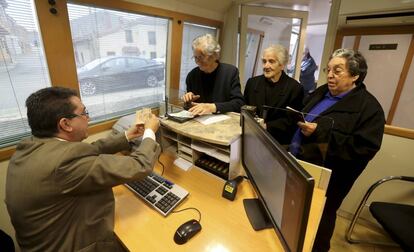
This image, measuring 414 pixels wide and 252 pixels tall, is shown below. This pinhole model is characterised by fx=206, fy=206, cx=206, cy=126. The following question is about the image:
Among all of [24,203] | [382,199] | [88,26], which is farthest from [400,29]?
[24,203]

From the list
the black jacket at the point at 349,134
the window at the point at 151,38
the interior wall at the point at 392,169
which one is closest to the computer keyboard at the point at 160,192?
the black jacket at the point at 349,134

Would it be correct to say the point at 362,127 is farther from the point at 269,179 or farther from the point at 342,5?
the point at 342,5

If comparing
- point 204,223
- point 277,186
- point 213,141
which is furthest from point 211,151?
point 277,186

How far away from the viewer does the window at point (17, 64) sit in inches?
47.1

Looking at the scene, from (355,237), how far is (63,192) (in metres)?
2.22

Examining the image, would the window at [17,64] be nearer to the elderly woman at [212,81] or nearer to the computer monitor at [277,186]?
the elderly woman at [212,81]

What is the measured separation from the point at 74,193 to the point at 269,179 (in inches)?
28.3

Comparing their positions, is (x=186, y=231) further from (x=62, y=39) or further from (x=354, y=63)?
(x=62, y=39)

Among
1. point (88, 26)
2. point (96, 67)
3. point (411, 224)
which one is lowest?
point (411, 224)

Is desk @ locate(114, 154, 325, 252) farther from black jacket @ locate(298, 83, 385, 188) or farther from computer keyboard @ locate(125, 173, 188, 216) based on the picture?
black jacket @ locate(298, 83, 385, 188)

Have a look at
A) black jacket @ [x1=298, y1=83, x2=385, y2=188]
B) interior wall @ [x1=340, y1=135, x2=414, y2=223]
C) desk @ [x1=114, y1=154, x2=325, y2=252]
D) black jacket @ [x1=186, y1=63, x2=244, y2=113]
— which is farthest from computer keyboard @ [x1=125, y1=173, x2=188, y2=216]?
interior wall @ [x1=340, y1=135, x2=414, y2=223]

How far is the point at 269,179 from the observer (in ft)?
2.54

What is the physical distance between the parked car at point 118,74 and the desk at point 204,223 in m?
0.99

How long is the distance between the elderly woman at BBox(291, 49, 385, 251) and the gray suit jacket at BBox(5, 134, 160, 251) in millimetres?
1026
